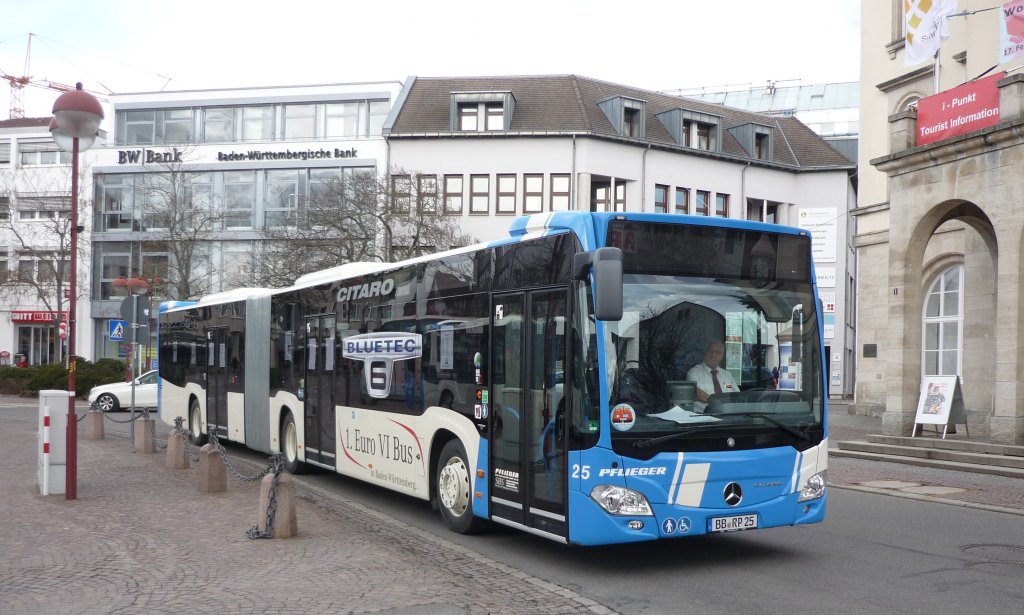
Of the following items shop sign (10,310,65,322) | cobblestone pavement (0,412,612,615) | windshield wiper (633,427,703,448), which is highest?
shop sign (10,310,65,322)

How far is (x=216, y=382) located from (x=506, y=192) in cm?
2770

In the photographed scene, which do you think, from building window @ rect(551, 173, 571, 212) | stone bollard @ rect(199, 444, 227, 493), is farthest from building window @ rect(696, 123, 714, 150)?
stone bollard @ rect(199, 444, 227, 493)

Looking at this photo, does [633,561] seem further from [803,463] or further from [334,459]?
[334,459]

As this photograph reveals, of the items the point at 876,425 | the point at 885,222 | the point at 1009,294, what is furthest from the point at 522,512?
the point at 885,222

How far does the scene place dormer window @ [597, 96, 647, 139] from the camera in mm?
46125

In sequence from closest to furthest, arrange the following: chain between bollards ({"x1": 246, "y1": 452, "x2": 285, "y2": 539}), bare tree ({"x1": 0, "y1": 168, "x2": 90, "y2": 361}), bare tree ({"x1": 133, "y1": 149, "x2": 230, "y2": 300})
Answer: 1. chain between bollards ({"x1": 246, "y1": 452, "x2": 285, "y2": 539})
2. bare tree ({"x1": 133, "y1": 149, "x2": 230, "y2": 300})
3. bare tree ({"x1": 0, "y1": 168, "x2": 90, "y2": 361})

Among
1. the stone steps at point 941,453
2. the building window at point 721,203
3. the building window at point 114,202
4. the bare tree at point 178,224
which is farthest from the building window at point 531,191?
the stone steps at point 941,453

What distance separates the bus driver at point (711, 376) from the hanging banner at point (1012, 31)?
1356 cm

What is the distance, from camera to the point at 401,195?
122ft

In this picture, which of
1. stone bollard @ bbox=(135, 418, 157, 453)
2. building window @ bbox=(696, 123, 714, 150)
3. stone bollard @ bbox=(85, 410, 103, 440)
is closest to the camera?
stone bollard @ bbox=(135, 418, 157, 453)

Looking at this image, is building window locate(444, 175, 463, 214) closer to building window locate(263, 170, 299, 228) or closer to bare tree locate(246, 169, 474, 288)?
bare tree locate(246, 169, 474, 288)

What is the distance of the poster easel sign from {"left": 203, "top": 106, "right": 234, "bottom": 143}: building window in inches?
1566

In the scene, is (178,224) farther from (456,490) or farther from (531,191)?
(456,490)

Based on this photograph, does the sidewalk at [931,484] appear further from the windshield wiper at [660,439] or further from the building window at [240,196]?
the building window at [240,196]
